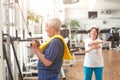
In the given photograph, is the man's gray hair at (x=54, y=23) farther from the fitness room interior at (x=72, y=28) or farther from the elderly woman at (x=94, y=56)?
the elderly woman at (x=94, y=56)

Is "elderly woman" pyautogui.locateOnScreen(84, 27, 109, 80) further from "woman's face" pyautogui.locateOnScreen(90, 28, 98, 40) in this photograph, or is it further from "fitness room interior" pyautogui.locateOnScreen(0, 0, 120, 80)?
"fitness room interior" pyautogui.locateOnScreen(0, 0, 120, 80)

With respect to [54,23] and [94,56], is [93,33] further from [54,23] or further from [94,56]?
[54,23]

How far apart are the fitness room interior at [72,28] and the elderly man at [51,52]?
1100 millimetres

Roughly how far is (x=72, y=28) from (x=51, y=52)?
35.5 feet

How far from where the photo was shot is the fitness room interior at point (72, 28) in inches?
220

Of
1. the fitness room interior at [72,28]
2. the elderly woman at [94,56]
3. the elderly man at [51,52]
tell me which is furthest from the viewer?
the fitness room interior at [72,28]

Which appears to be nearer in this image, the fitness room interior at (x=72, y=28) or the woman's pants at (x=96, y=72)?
the woman's pants at (x=96, y=72)

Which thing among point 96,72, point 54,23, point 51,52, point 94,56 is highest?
point 54,23

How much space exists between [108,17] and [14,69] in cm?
1181

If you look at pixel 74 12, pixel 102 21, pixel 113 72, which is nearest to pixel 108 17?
pixel 102 21

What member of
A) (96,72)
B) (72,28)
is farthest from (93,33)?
(72,28)

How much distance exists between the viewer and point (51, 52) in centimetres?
225

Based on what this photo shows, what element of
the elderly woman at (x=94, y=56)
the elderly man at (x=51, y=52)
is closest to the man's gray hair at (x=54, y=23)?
the elderly man at (x=51, y=52)

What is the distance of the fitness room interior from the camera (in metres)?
5.59
